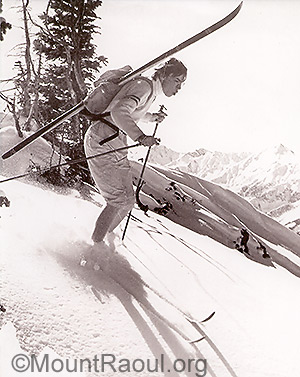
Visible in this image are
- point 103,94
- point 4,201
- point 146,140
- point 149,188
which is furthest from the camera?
point 149,188

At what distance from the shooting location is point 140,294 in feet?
4.25

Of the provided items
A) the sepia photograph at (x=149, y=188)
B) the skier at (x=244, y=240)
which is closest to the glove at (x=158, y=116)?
the sepia photograph at (x=149, y=188)

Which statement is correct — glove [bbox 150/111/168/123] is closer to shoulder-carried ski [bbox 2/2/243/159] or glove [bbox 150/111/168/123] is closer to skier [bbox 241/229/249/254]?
shoulder-carried ski [bbox 2/2/243/159]

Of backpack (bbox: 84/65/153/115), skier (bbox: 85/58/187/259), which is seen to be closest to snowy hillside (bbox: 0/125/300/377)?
skier (bbox: 85/58/187/259)

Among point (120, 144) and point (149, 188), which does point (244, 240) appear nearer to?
point (149, 188)

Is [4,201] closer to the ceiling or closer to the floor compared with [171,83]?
closer to the floor

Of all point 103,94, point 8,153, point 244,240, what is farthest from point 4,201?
point 244,240

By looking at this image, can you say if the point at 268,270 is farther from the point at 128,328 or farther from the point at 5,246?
the point at 5,246

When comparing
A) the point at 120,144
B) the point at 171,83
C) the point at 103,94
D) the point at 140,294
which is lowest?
the point at 140,294

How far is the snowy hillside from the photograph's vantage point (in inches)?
→ 45.1

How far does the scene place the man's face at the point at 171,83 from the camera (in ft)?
4.21

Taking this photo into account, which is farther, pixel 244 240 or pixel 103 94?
pixel 244 240

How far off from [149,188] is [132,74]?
1.54 feet

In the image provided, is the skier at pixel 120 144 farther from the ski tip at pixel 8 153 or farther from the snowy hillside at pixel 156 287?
the ski tip at pixel 8 153
